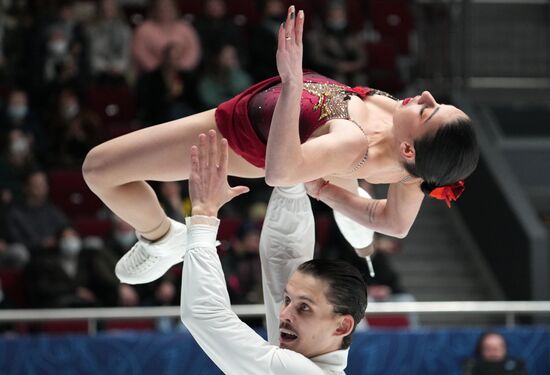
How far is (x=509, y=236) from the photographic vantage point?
817 centimetres

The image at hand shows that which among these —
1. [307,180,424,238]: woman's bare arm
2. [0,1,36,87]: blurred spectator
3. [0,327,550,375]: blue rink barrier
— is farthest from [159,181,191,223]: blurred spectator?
[307,180,424,238]: woman's bare arm

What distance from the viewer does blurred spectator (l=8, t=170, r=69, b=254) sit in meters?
7.21

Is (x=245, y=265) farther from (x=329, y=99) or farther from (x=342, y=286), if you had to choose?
(x=342, y=286)

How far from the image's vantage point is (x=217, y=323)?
9.59 ft

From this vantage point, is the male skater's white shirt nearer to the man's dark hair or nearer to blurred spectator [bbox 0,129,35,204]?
the man's dark hair

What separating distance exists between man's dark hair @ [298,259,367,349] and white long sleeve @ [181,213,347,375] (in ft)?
0.62

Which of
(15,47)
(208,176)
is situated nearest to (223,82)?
(15,47)

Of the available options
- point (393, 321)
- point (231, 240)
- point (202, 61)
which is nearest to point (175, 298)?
point (231, 240)

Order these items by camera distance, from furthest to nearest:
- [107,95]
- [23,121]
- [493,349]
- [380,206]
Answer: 1. [107,95]
2. [23,121]
3. [493,349]
4. [380,206]

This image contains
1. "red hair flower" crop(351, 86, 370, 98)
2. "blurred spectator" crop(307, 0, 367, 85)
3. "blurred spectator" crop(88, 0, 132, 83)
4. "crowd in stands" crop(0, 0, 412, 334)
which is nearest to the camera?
"red hair flower" crop(351, 86, 370, 98)

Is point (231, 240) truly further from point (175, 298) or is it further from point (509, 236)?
point (509, 236)

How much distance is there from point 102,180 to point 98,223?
4.04m

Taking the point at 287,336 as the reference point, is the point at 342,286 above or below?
above

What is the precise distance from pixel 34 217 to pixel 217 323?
15.1 feet
